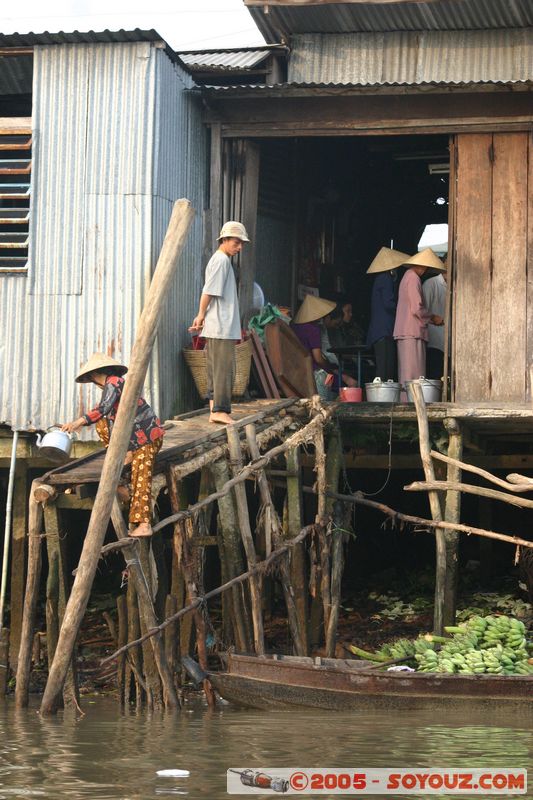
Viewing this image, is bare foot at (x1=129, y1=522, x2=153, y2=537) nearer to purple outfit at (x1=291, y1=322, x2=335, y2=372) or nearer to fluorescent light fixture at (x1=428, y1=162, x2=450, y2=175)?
purple outfit at (x1=291, y1=322, x2=335, y2=372)

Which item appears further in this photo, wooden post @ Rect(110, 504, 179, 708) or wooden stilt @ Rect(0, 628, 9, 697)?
wooden stilt @ Rect(0, 628, 9, 697)

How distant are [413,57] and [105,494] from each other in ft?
24.5

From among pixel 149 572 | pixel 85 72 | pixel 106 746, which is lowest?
pixel 106 746

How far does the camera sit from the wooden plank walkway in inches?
389

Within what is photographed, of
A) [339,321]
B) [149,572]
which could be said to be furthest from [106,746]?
[339,321]

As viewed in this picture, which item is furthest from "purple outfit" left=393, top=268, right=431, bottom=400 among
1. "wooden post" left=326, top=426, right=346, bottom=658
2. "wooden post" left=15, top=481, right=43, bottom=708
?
"wooden post" left=15, top=481, right=43, bottom=708

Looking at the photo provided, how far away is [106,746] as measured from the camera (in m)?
8.70

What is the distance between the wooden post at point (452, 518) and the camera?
1282cm

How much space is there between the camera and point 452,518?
42.7 ft

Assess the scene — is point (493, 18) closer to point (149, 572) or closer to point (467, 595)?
point (467, 595)

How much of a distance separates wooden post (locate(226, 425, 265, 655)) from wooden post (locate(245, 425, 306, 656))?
0.19 m

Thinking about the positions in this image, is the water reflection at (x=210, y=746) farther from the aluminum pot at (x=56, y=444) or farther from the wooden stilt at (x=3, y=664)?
the aluminum pot at (x=56, y=444)

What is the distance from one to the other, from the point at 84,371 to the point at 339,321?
6.33 m

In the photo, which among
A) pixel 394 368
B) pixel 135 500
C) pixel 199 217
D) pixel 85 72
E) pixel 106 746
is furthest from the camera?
pixel 394 368
